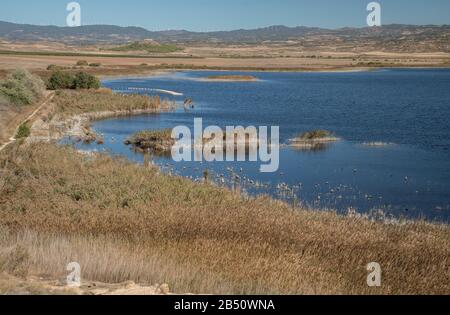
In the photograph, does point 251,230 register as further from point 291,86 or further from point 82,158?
point 291,86

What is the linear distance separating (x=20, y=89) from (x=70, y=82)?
51.1ft

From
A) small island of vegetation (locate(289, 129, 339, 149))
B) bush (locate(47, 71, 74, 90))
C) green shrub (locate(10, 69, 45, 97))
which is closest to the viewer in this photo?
small island of vegetation (locate(289, 129, 339, 149))

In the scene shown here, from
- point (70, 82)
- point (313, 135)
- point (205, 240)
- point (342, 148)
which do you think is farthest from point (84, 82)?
point (205, 240)

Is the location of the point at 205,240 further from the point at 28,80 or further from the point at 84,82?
the point at 84,82

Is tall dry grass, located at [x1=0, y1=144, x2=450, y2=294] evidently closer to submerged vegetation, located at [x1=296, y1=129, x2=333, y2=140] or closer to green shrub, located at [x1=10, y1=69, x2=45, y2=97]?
submerged vegetation, located at [x1=296, y1=129, x2=333, y2=140]

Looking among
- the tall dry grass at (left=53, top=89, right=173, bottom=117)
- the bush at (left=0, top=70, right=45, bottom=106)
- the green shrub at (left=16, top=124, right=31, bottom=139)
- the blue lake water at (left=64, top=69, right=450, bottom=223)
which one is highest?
the bush at (left=0, top=70, right=45, bottom=106)

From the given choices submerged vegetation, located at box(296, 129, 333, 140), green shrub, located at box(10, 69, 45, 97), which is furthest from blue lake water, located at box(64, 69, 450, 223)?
green shrub, located at box(10, 69, 45, 97)

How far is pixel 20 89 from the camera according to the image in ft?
143

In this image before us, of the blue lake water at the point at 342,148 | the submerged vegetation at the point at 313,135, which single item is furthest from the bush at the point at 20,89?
the submerged vegetation at the point at 313,135

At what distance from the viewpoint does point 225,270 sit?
30.1ft

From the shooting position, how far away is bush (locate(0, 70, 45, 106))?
4175cm

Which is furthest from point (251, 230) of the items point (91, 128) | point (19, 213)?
point (91, 128)

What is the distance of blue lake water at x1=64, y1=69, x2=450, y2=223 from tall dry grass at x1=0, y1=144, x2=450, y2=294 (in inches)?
169

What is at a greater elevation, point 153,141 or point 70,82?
point 70,82
